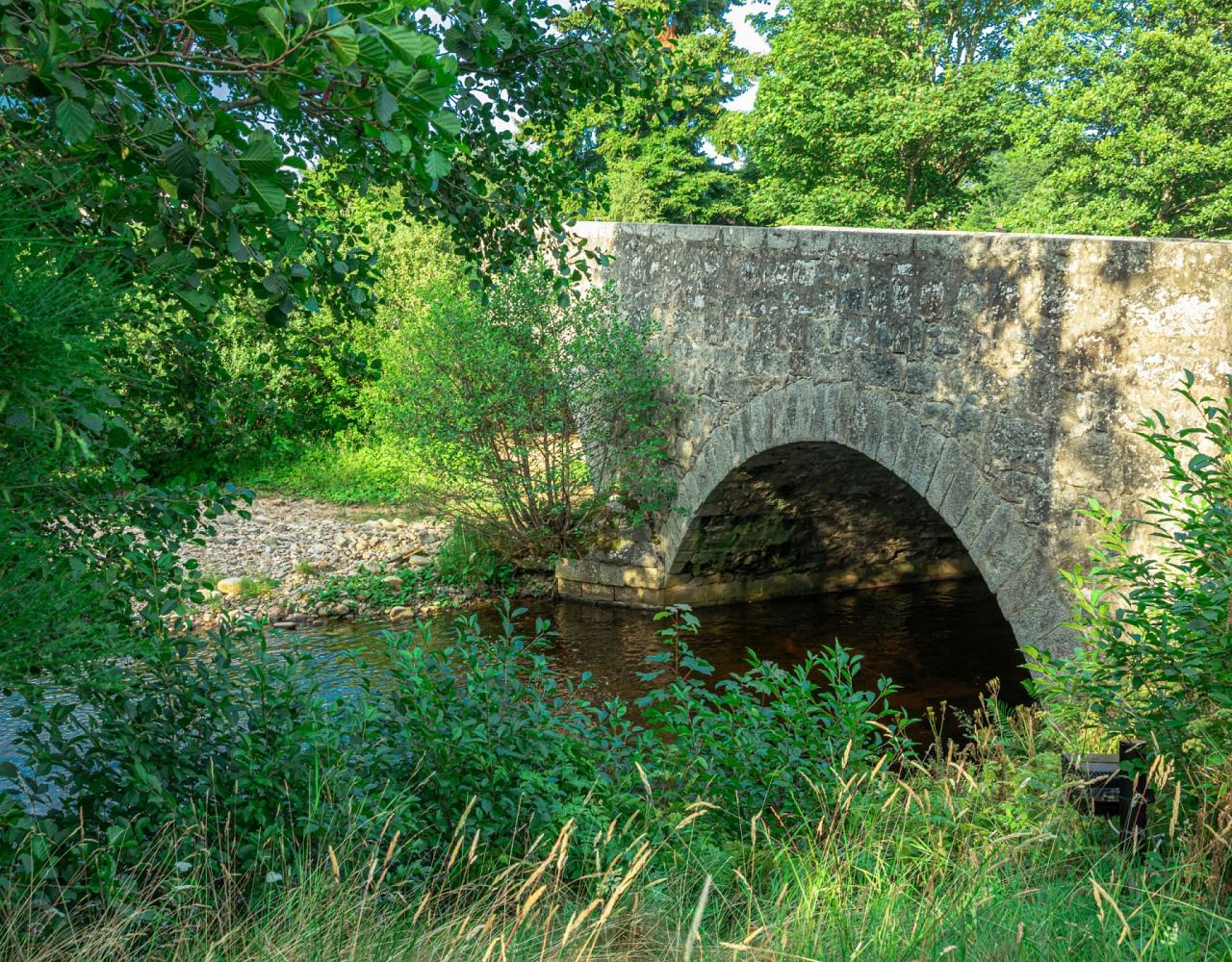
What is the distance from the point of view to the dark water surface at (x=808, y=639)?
806cm

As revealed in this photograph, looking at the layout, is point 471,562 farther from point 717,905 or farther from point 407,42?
point 407,42

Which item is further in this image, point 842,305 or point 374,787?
point 842,305

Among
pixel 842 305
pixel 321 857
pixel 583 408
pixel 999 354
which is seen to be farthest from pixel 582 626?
pixel 321 857

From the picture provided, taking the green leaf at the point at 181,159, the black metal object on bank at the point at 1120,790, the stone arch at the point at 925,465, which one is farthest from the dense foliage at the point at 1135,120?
the green leaf at the point at 181,159

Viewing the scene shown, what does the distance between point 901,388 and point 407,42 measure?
17.6ft

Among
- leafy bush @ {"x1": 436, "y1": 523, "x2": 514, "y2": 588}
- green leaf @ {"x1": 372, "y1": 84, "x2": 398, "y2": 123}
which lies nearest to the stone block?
leafy bush @ {"x1": 436, "y1": 523, "x2": 514, "y2": 588}

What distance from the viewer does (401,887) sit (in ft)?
9.81

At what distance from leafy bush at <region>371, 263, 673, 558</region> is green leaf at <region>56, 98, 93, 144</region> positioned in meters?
7.15

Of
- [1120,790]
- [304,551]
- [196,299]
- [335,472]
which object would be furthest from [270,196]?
[335,472]

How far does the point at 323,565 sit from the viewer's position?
1091 centimetres

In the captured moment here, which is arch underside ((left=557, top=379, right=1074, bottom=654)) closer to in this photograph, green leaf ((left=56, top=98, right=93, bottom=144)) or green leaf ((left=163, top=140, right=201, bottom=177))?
green leaf ((left=163, top=140, right=201, bottom=177))

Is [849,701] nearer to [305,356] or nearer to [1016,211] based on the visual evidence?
[305,356]

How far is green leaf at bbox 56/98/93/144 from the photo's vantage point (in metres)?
2.01

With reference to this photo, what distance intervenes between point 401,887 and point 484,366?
6829 mm
